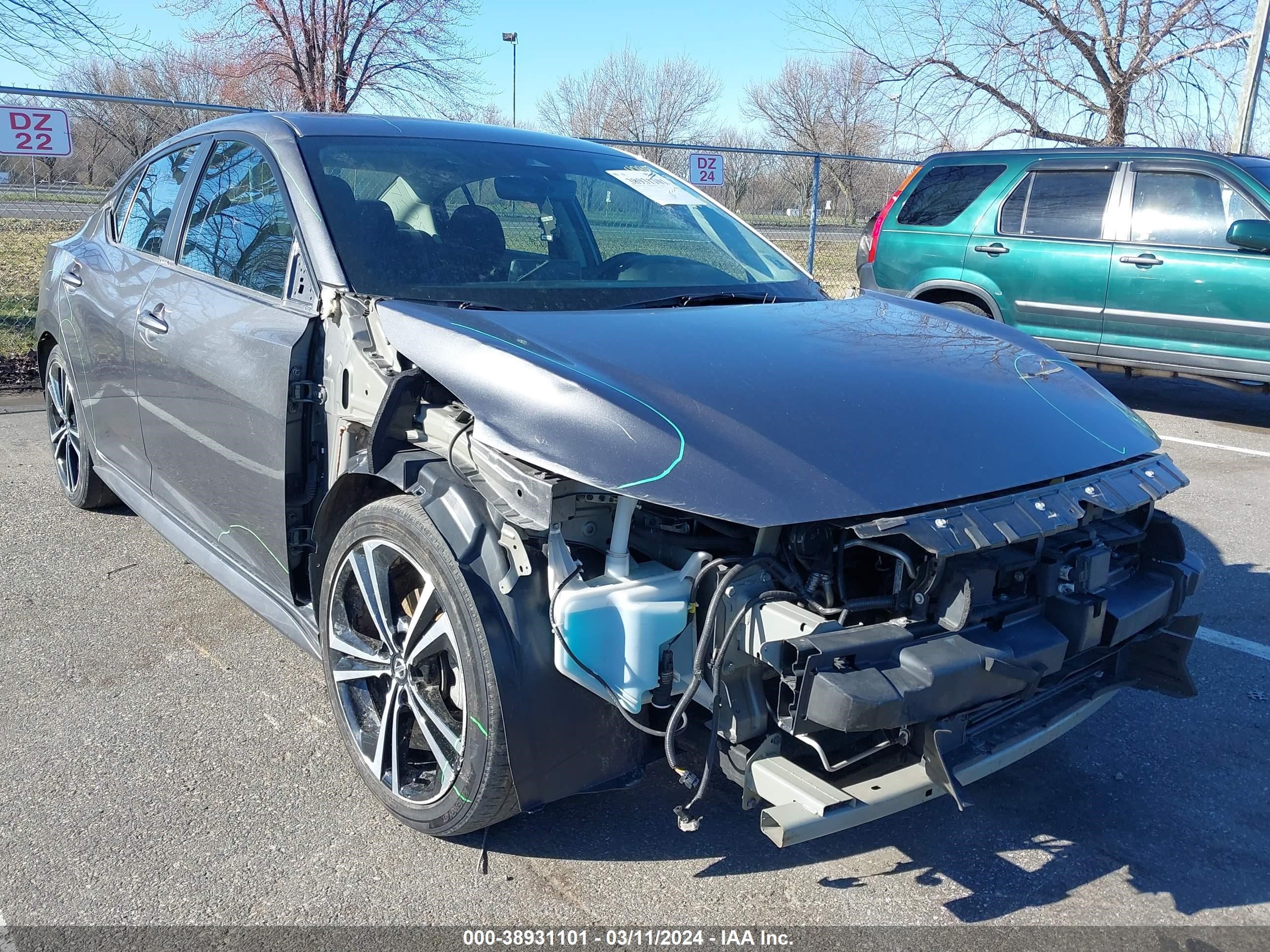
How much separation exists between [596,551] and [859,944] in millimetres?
1092

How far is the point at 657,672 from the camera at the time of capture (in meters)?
2.28

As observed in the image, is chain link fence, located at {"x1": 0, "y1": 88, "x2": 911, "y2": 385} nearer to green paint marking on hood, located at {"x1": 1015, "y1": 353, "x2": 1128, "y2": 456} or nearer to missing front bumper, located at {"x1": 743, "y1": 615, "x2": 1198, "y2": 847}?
green paint marking on hood, located at {"x1": 1015, "y1": 353, "x2": 1128, "y2": 456}

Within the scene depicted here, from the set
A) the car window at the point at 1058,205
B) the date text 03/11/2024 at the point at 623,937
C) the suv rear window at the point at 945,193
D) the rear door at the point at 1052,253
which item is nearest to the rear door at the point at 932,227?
the suv rear window at the point at 945,193

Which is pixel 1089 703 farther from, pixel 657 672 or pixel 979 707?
pixel 657 672

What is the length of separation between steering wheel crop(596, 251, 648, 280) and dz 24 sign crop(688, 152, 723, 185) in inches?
340

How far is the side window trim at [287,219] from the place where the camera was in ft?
10.00

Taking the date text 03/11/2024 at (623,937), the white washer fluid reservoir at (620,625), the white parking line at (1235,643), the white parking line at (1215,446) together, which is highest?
the white washer fluid reservoir at (620,625)

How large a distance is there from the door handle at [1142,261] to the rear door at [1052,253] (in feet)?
0.41

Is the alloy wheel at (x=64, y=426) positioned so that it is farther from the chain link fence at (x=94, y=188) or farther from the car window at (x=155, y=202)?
the chain link fence at (x=94, y=188)

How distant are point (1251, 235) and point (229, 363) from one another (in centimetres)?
→ 686

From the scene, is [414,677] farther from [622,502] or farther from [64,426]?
[64,426]

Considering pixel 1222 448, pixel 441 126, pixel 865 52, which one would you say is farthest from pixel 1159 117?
pixel 441 126

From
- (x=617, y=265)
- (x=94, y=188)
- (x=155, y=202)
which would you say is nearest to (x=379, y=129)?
(x=617, y=265)

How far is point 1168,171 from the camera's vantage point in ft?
25.7
